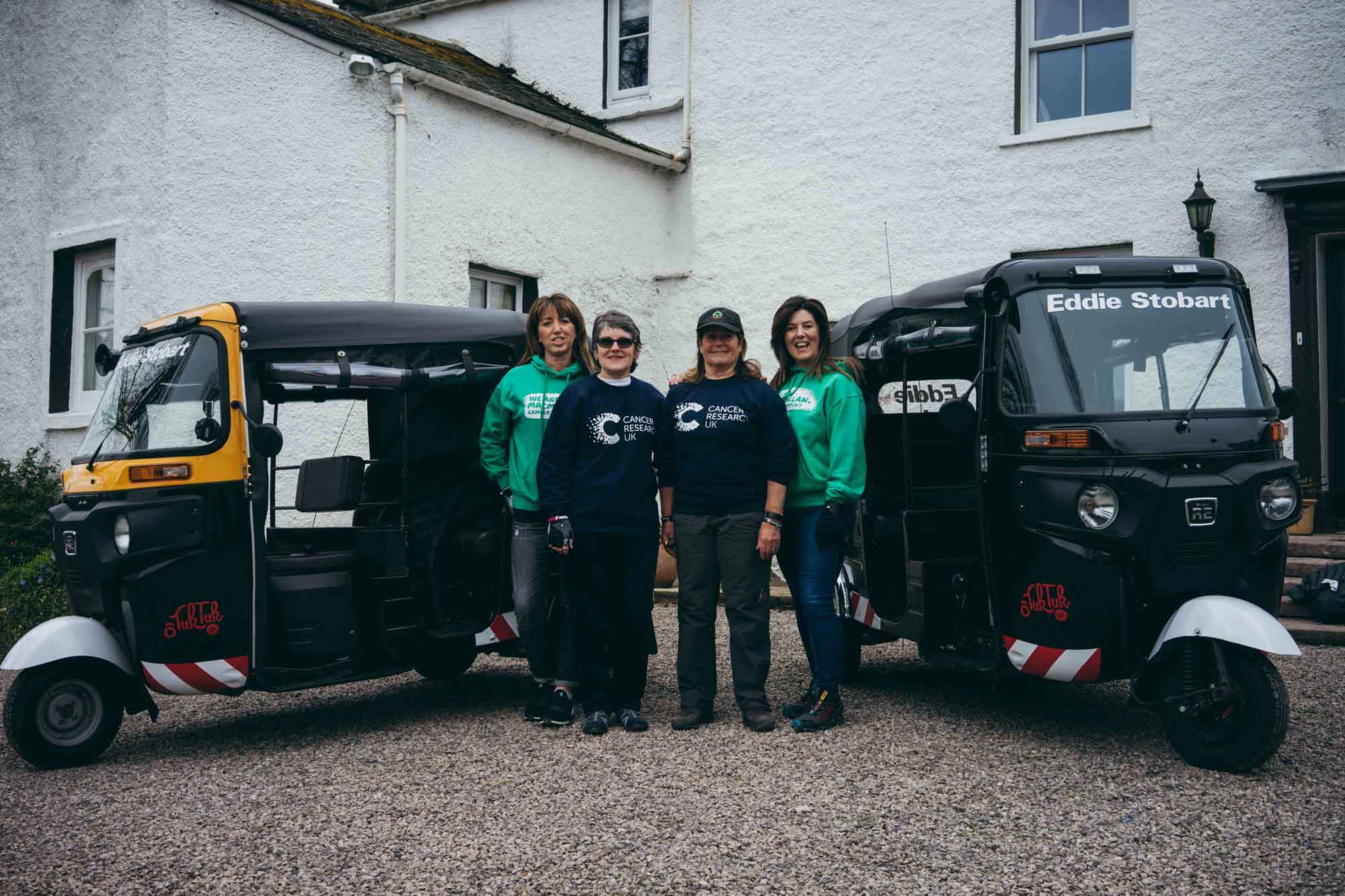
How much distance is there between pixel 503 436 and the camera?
573 centimetres

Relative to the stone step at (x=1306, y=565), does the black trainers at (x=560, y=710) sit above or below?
below

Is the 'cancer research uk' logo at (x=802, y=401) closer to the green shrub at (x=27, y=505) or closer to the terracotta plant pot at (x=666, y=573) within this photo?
the terracotta plant pot at (x=666, y=573)

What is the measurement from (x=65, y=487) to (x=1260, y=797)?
5263 mm

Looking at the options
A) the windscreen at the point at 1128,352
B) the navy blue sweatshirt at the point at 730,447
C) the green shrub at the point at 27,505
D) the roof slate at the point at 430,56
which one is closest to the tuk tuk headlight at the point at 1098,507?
the windscreen at the point at 1128,352

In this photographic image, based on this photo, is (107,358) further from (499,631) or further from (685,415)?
(685,415)

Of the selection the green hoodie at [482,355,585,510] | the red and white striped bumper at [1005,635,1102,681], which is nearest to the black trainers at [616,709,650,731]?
the green hoodie at [482,355,585,510]

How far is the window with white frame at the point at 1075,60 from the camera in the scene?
35.4 feet

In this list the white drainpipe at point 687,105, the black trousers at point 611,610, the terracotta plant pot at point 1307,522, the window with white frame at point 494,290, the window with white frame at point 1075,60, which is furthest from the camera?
the white drainpipe at point 687,105

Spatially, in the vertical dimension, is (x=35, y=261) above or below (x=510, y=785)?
above

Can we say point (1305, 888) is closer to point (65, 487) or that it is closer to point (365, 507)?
point (365, 507)

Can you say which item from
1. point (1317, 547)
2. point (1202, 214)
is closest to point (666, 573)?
point (1317, 547)

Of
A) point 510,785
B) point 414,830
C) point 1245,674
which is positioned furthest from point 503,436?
point 1245,674

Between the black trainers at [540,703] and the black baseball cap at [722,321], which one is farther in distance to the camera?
the black trainers at [540,703]

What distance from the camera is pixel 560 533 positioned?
17.4 ft
